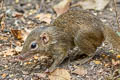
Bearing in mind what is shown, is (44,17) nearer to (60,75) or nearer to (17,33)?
(17,33)

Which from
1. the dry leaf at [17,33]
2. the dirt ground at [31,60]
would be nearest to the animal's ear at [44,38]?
the dirt ground at [31,60]

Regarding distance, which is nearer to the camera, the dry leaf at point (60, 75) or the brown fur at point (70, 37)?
the dry leaf at point (60, 75)

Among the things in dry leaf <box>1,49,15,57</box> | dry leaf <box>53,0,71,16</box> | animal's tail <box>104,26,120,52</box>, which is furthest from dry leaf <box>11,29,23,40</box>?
animal's tail <box>104,26,120,52</box>

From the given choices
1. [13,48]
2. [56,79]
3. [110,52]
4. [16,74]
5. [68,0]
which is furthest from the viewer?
[68,0]

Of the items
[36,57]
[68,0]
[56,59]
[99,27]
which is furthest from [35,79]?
[68,0]

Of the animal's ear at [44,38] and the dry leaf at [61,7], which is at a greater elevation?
the dry leaf at [61,7]

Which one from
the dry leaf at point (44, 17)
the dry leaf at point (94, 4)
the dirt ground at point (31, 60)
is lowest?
the dirt ground at point (31, 60)

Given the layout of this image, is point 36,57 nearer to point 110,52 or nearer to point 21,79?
point 21,79

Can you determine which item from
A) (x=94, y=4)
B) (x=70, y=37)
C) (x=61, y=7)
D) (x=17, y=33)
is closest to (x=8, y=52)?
(x=17, y=33)

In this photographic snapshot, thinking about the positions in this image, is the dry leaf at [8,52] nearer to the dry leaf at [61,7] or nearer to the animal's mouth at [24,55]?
the animal's mouth at [24,55]
